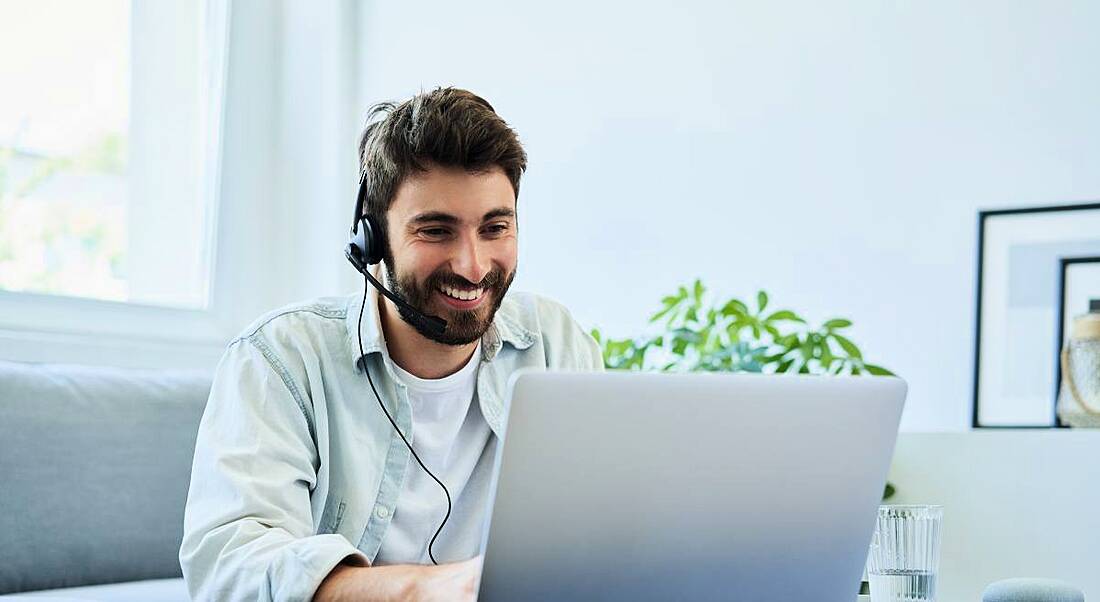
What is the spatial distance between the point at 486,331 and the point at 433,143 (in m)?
0.26

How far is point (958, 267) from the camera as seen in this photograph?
2453 mm

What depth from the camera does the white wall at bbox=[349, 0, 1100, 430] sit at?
7.97ft

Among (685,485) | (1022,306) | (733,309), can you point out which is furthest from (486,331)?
(1022,306)

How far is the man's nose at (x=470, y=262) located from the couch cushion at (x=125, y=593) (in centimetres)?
74

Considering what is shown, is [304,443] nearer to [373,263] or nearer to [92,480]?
[373,263]

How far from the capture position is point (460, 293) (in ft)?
5.24

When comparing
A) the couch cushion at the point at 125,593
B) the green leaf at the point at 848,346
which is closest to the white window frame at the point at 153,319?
the couch cushion at the point at 125,593

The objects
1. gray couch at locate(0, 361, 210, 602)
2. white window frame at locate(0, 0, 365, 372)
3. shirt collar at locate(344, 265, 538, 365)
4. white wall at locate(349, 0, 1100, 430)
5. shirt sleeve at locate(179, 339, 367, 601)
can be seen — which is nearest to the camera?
shirt sleeve at locate(179, 339, 367, 601)

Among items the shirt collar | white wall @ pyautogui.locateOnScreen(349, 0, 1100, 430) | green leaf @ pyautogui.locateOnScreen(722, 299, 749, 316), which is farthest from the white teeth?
white wall @ pyautogui.locateOnScreen(349, 0, 1100, 430)

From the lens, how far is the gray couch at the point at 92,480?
1.93m

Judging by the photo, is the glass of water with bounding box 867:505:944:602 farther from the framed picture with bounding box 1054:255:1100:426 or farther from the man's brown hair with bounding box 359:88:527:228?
the framed picture with bounding box 1054:255:1100:426

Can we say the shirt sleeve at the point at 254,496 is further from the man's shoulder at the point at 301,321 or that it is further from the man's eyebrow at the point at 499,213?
the man's eyebrow at the point at 499,213

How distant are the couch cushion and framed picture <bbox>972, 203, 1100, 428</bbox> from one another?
4.76 feet

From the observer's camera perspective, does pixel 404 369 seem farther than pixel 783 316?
No
